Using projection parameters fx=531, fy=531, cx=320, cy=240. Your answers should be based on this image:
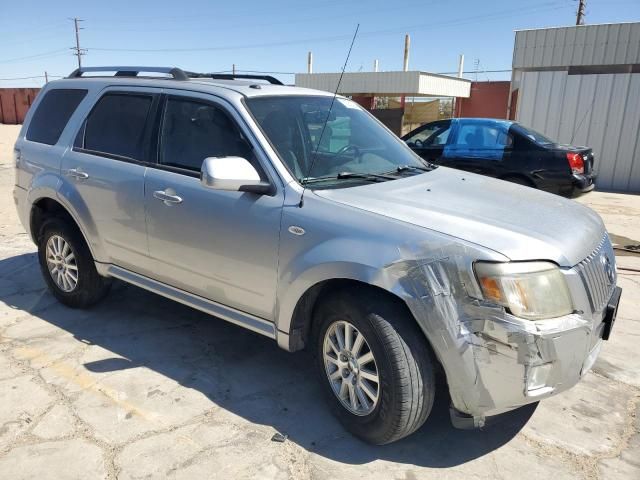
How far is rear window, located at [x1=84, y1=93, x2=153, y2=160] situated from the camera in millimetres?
3911

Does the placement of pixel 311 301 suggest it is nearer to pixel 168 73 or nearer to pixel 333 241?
pixel 333 241

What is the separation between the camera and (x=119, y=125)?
4070mm

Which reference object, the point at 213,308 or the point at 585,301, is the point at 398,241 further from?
the point at 213,308

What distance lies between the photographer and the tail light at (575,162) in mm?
8227

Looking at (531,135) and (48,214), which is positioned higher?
(531,135)

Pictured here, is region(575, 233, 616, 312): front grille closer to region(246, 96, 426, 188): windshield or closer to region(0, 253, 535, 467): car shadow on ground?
region(0, 253, 535, 467): car shadow on ground

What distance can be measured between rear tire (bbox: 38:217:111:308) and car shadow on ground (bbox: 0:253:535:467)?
0.53ft

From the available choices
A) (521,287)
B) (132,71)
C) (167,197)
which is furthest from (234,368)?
(132,71)

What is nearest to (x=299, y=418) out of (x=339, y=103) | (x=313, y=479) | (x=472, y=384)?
(x=313, y=479)

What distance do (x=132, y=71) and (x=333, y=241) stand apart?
2636 millimetres

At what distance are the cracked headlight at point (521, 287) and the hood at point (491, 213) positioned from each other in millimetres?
59

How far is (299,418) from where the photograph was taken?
3.16 m

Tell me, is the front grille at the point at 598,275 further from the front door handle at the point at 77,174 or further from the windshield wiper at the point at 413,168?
the front door handle at the point at 77,174

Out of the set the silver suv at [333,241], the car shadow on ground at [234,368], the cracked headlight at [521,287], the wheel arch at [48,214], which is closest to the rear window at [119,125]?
the silver suv at [333,241]
